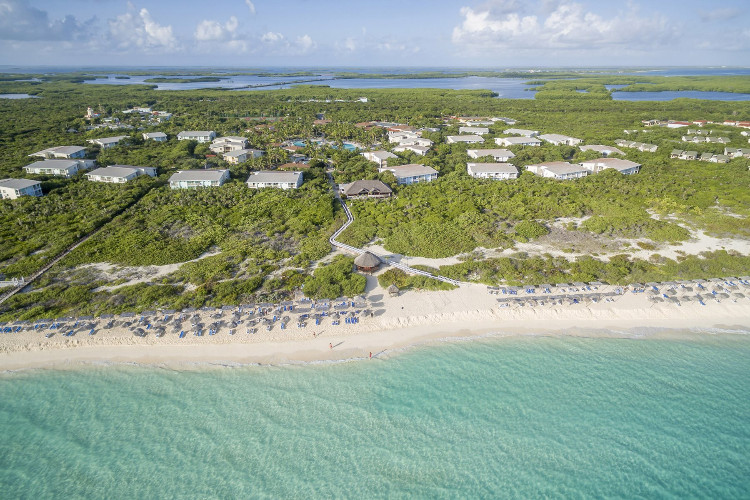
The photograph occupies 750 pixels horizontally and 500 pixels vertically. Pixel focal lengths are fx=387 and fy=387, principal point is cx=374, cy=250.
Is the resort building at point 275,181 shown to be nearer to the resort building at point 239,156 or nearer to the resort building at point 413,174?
the resort building at point 239,156

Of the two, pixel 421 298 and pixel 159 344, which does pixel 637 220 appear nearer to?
pixel 421 298

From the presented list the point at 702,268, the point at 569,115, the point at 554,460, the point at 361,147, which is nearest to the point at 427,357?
the point at 554,460

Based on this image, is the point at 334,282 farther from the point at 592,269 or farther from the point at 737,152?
the point at 737,152

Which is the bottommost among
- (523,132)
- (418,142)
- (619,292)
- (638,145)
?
(619,292)

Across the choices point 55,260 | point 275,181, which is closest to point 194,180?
point 275,181

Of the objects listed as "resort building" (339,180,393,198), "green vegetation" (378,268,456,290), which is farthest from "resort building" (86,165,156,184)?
"green vegetation" (378,268,456,290)

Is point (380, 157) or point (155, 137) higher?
point (155, 137)
